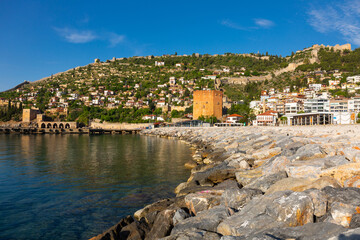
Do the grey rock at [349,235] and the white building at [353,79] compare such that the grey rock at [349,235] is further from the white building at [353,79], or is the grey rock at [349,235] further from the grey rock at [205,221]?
the white building at [353,79]

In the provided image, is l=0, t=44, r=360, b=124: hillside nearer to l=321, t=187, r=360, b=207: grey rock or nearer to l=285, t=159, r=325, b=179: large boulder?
l=285, t=159, r=325, b=179: large boulder

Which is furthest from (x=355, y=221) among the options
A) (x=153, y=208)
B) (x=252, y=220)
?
(x=153, y=208)

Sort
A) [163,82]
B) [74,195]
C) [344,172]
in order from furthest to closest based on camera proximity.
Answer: [163,82]
[74,195]
[344,172]

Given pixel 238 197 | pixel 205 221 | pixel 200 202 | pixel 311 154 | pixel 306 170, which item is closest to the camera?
pixel 205 221

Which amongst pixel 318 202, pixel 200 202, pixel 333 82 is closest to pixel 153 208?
pixel 200 202

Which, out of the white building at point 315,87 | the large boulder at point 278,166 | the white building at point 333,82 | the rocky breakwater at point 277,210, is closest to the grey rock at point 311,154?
the rocky breakwater at point 277,210

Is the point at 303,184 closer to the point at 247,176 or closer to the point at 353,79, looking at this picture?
the point at 247,176

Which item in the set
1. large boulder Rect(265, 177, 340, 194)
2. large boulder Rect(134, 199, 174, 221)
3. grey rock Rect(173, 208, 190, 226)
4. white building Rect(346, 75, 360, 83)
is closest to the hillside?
white building Rect(346, 75, 360, 83)

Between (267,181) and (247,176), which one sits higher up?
(267,181)

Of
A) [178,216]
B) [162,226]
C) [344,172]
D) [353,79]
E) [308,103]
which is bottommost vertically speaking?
[162,226]

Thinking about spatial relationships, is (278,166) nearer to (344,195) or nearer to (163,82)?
(344,195)

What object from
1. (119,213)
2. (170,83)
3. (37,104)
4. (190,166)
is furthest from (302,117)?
(37,104)

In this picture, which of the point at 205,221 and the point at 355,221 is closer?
the point at 355,221

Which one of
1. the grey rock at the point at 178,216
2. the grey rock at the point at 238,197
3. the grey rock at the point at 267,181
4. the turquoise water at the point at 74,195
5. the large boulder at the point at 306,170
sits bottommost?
the turquoise water at the point at 74,195
